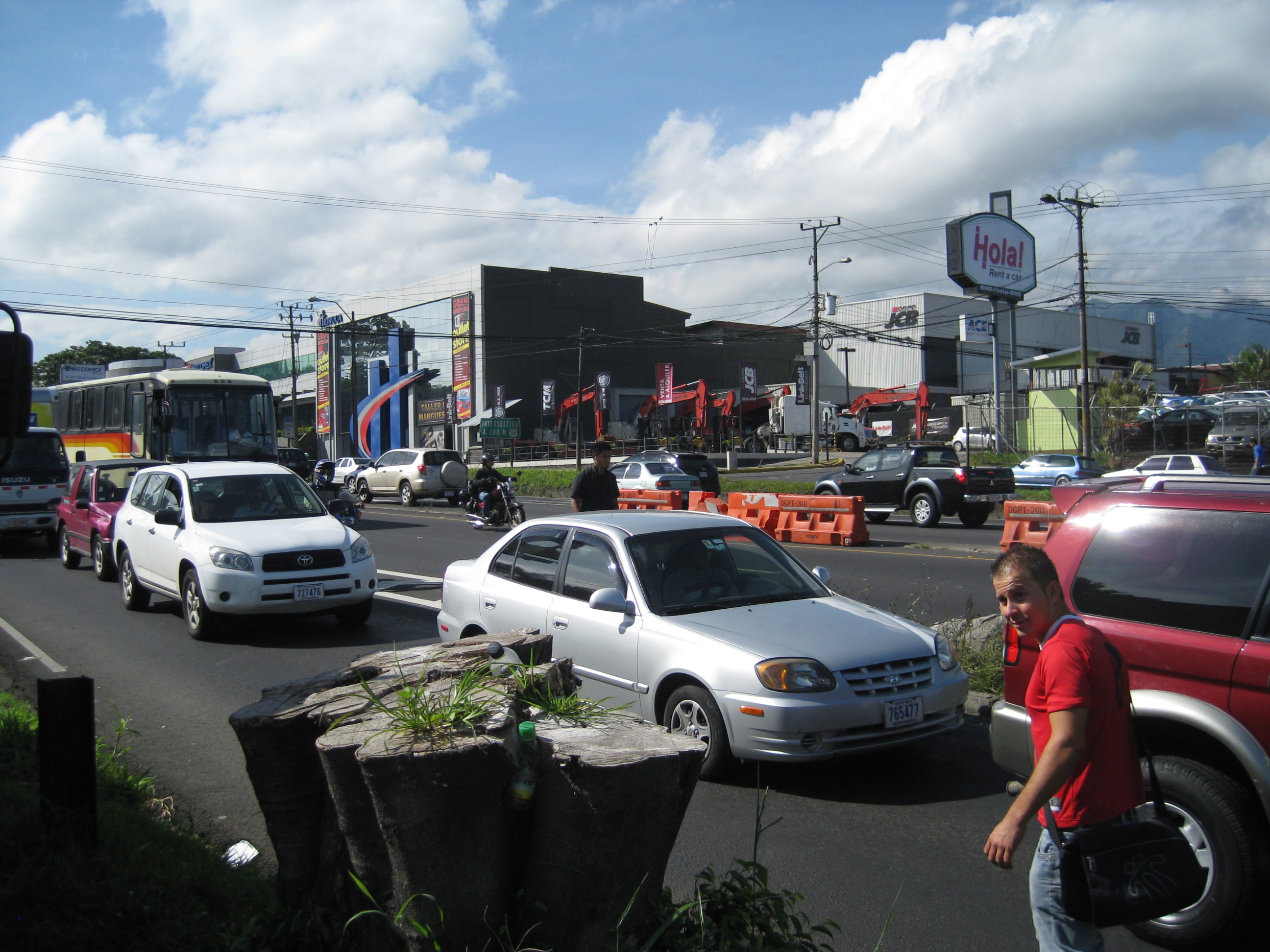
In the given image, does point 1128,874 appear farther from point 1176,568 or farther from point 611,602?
point 611,602

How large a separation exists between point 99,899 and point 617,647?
3.15m

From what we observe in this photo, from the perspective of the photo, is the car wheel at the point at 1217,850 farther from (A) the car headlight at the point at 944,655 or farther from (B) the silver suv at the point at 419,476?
(B) the silver suv at the point at 419,476

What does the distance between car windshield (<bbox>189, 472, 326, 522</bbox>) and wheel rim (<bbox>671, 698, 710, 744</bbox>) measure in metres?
6.69

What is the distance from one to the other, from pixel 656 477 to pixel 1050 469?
13093 millimetres

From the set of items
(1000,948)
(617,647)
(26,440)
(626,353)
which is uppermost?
(626,353)

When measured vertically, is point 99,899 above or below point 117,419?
below

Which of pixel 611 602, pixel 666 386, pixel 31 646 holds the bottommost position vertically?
pixel 31 646

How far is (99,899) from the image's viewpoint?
3475 mm

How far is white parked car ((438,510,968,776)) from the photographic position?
5.26m

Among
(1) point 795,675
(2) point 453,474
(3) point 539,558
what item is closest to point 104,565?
(3) point 539,558

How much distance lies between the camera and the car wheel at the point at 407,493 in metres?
32.8

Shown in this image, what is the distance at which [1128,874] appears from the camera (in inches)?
110

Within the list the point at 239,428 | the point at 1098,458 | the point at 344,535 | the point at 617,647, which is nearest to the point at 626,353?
the point at 1098,458

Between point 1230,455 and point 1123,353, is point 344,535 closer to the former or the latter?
point 1230,455
